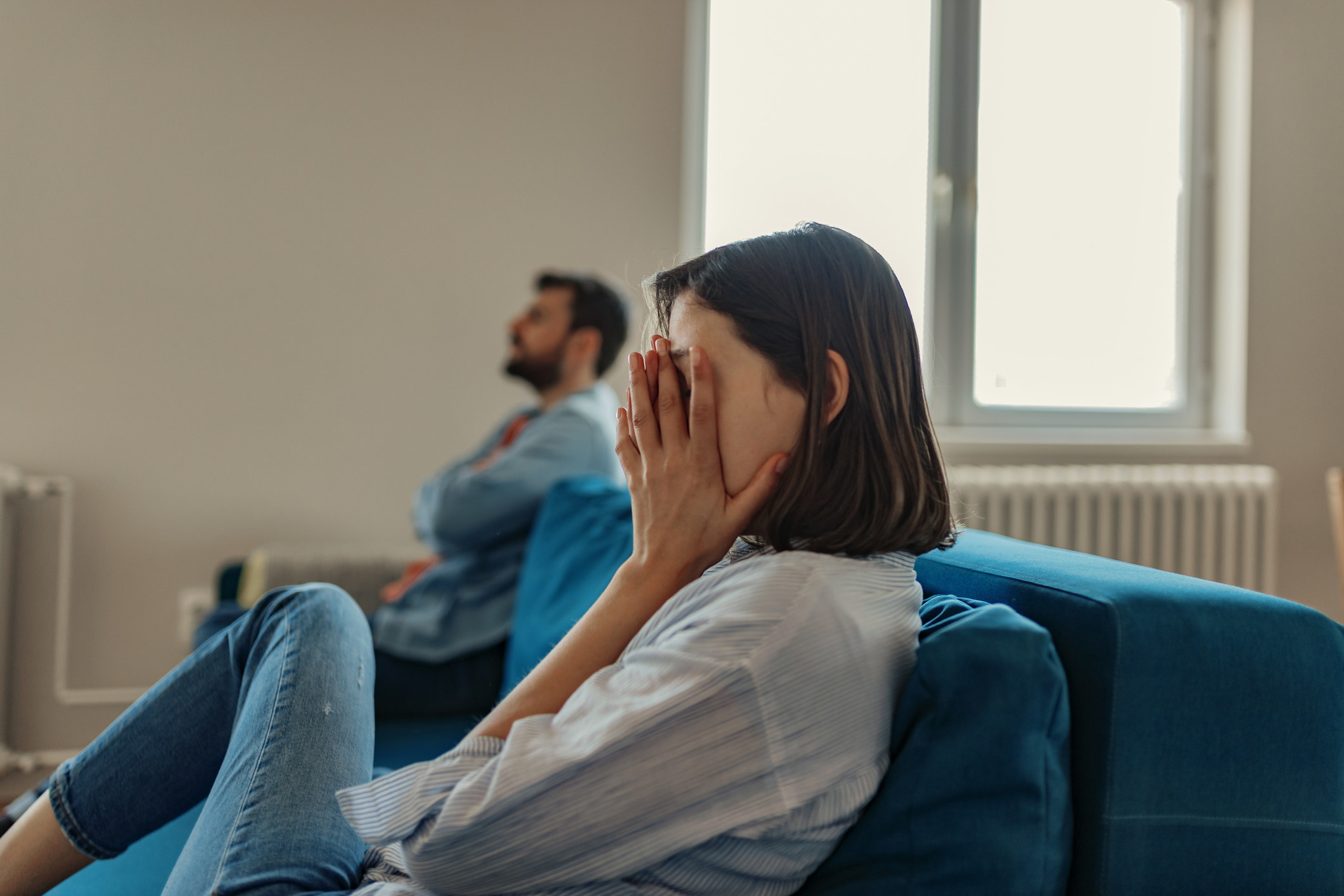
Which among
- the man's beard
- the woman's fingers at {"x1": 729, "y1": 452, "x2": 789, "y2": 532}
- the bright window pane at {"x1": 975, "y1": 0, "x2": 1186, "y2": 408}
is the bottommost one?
the woman's fingers at {"x1": 729, "y1": 452, "x2": 789, "y2": 532}

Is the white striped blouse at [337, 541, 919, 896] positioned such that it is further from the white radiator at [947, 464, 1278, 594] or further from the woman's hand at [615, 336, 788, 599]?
the white radiator at [947, 464, 1278, 594]

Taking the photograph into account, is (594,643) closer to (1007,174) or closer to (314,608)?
(314,608)

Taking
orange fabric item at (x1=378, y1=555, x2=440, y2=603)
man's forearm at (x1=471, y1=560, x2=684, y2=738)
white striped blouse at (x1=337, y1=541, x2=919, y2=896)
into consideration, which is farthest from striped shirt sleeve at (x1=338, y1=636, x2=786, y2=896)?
orange fabric item at (x1=378, y1=555, x2=440, y2=603)

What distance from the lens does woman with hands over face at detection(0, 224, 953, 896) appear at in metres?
0.58

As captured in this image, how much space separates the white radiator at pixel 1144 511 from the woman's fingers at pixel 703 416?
6.62ft

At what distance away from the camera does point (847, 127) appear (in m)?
2.89

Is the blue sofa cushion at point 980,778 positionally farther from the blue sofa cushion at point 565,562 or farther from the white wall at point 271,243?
the white wall at point 271,243

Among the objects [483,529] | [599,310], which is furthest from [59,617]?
[599,310]

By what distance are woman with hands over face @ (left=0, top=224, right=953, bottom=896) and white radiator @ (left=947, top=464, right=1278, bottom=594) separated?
2010 millimetres

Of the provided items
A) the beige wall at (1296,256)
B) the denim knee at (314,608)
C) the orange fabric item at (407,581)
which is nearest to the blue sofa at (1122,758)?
the denim knee at (314,608)

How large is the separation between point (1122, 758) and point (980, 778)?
96mm

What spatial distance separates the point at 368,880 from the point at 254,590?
1512 mm

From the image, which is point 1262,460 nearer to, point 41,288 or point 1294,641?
point 1294,641

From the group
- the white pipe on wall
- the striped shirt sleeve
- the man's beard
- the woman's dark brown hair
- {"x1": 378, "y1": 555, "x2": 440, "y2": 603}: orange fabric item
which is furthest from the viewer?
the white pipe on wall
